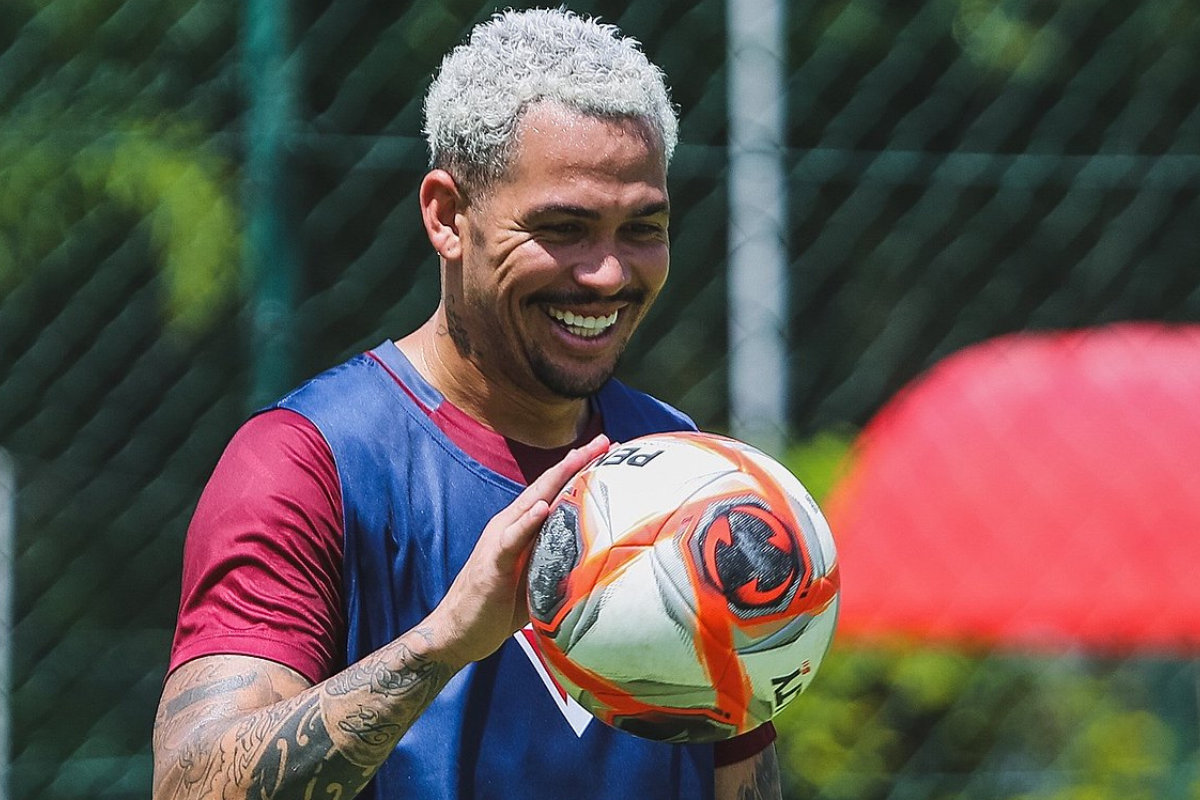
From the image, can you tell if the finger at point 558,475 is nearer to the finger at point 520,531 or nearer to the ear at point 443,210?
the finger at point 520,531

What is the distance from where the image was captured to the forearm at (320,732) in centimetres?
176

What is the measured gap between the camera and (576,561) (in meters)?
1.79

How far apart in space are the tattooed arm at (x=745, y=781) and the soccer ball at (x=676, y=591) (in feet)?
1.28

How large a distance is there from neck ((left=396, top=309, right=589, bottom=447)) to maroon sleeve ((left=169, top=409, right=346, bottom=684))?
26cm

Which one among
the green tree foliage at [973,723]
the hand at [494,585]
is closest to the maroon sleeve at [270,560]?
the hand at [494,585]

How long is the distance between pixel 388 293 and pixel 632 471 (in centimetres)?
264

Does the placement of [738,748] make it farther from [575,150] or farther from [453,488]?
[575,150]

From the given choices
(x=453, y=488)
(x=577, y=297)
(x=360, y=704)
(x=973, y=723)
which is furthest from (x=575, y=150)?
(x=973, y=723)

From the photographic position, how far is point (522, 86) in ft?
6.89

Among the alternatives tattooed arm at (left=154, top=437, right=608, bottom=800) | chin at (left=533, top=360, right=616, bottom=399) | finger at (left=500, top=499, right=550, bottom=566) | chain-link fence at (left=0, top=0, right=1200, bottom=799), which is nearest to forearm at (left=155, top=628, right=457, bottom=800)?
tattooed arm at (left=154, top=437, right=608, bottom=800)

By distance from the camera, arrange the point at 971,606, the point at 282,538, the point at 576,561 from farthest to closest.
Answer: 1. the point at 971,606
2. the point at 282,538
3. the point at 576,561

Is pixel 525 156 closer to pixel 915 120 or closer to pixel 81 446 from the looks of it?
pixel 81 446

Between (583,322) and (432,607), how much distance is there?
0.39 metres

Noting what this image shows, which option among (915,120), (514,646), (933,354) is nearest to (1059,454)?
(933,354)
